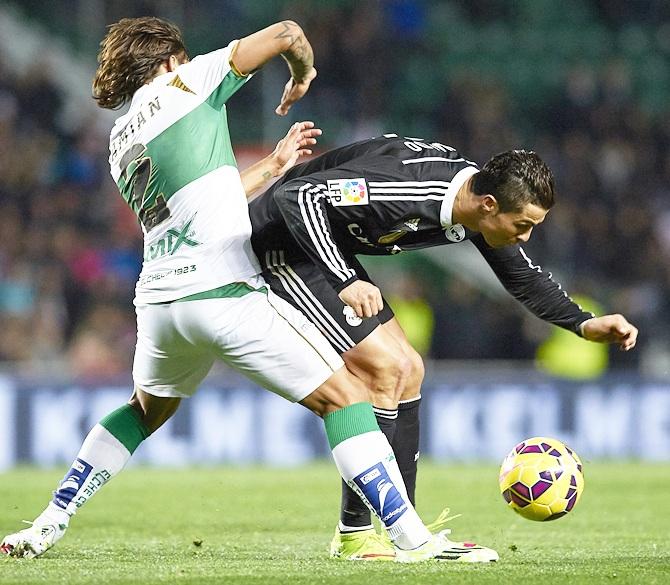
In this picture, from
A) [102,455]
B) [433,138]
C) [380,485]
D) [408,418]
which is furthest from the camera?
[433,138]

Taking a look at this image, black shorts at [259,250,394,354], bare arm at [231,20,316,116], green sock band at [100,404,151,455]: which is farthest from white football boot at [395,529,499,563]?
bare arm at [231,20,316,116]

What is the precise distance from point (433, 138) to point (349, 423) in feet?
35.7

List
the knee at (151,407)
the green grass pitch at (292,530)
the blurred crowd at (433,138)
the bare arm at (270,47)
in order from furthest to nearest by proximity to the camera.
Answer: the blurred crowd at (433,138) < the knee at (151,407) < the bare arm at (270,47) < the green grass pitch at (292,530)

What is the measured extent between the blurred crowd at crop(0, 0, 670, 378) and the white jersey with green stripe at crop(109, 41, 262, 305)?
7958 millimetres

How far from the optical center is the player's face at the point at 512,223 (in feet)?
17.8

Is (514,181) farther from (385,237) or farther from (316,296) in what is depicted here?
(316,296)

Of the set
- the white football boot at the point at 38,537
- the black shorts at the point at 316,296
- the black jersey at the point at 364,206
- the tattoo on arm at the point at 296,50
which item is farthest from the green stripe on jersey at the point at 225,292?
the white football boot at the point at 38,537

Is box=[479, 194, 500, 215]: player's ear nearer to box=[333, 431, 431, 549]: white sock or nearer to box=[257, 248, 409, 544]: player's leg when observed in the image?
box=[257, 248, 409, 544]: player's leg

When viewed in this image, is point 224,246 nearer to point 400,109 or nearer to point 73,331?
point 73,331

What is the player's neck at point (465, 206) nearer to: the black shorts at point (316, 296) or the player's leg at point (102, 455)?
the black shorts at point (316, 296)

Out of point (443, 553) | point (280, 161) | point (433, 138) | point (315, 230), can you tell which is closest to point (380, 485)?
point (443, 553)

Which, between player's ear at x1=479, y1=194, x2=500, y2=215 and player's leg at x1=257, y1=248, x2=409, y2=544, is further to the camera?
player's leg at x1=257, y1=248, x2=409, y2=544

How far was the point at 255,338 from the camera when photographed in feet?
17.2

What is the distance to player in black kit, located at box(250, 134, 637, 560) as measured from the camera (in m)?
5.36
